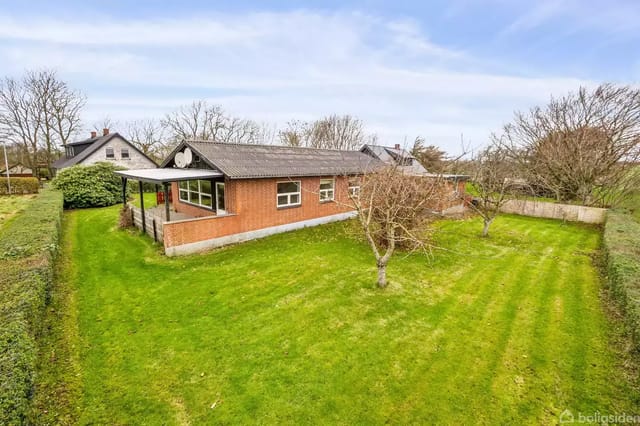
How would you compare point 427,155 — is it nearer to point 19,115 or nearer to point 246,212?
point 246,212

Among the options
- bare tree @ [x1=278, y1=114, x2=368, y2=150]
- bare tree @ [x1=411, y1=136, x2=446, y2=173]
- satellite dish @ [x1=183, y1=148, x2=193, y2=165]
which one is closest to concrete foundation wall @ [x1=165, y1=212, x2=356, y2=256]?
satellite dish @ [x1=183, y1=148, x2=193, y2=165]

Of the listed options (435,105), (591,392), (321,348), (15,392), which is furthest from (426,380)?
(435,105)

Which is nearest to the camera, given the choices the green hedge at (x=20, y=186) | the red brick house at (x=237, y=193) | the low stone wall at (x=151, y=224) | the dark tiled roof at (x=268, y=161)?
the red brick house at (x=237, y=193)

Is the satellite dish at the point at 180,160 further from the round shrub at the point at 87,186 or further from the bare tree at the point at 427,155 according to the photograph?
the bare tree at the point at 427,155

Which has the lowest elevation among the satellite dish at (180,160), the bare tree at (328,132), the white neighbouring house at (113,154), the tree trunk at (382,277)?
the tree trunk at (382,277)

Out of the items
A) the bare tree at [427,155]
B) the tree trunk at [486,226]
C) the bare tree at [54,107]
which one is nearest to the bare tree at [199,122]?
the bare tree at [54,107]

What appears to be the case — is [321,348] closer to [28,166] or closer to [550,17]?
[550,17]
